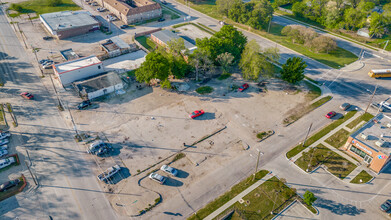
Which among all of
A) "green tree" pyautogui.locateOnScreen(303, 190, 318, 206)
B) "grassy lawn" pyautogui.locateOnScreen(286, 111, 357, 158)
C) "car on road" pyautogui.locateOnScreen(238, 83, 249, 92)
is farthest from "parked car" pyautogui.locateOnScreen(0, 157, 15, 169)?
"grassy lawn" pyautogui.locateOnScreen(286, 111, 357, 158)

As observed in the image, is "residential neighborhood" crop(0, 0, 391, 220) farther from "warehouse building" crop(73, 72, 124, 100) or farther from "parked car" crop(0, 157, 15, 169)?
"warehouse building" crop(73, 72, 124, 100)

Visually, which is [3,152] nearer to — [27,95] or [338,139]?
[27,95]

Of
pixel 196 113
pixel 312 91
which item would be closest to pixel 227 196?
pixel 196 113

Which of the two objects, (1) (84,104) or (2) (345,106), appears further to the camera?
(2) (345,106)

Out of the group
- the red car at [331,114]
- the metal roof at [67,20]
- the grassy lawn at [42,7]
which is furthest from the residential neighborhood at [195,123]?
the grassy lawn at [42,7]

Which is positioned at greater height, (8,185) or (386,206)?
(386,206)

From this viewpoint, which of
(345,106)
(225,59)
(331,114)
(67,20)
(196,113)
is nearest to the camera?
(196,113)
